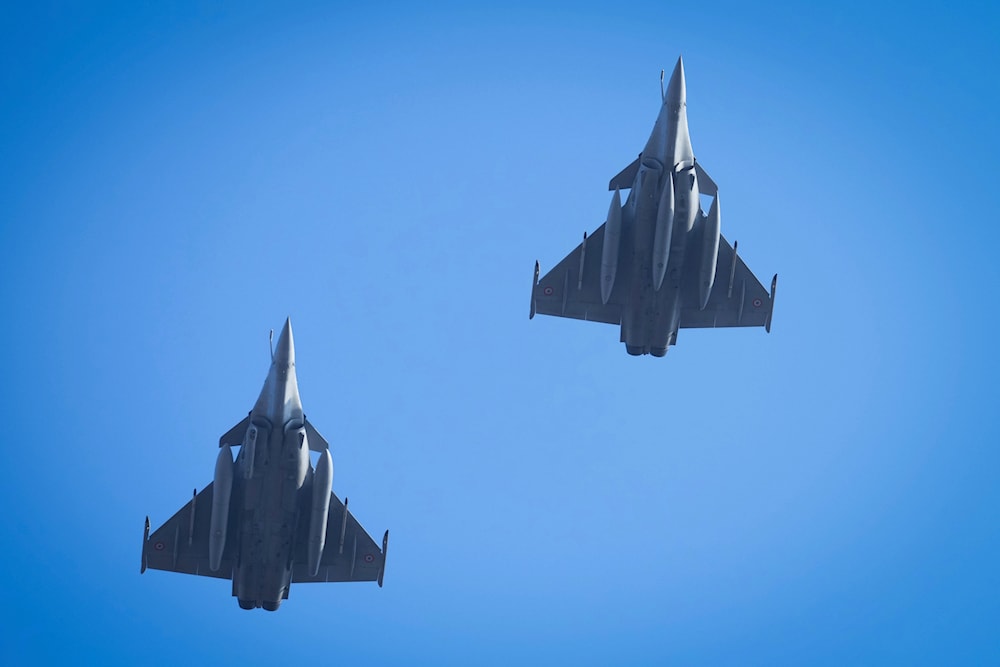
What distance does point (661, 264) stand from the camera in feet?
111

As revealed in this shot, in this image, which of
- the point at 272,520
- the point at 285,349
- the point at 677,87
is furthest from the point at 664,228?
the point at 272,520

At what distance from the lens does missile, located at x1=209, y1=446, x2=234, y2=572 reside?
3231 cm

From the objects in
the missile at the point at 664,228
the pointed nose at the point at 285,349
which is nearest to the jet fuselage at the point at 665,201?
the missile at the point at 664,228

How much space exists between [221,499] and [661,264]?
39.7 ft

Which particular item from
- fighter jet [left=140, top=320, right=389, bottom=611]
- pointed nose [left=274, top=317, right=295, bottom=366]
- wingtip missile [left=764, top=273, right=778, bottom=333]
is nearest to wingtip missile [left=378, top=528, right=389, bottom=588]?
fighter jet [left=140, top=320, right=389, bottom=611]

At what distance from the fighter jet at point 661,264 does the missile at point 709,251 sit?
0.02 meters

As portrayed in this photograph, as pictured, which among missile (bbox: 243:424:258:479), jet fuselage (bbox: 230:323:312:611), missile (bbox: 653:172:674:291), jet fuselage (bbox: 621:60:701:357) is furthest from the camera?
jet fuselage (bbox: 621:60:701:357)

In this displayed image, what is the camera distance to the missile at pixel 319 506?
3212 centimetres

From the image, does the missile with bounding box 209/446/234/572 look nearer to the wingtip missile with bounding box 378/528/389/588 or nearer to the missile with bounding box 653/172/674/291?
the wingtip missile with bounding box 378/528/389/588

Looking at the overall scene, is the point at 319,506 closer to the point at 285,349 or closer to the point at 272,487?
the point at 272,487

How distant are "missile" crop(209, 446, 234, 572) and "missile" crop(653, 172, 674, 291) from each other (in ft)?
37.2

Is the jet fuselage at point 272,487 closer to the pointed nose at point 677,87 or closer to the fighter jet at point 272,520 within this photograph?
the fighter jet at point 272,520

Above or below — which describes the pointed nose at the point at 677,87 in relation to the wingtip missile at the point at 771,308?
above

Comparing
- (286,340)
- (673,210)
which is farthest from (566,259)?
(286,340)
